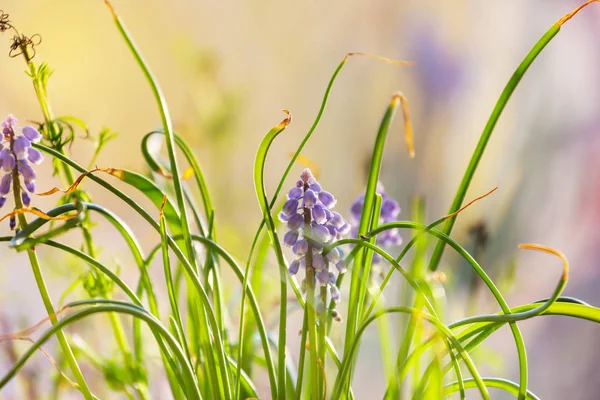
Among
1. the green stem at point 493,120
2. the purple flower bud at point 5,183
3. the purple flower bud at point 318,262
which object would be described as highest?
the green stem at point 493,120

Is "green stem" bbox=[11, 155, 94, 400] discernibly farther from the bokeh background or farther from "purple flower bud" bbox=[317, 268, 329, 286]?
the bokeh background

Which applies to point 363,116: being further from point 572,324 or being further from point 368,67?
point 572,324

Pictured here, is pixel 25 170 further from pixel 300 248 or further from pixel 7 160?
pixel 300 248

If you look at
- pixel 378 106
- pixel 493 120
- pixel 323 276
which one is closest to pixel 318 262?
pixel 323 276

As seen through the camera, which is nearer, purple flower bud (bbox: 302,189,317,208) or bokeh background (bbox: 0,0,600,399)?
purple flower bud (bbox: 302,189,317,208)

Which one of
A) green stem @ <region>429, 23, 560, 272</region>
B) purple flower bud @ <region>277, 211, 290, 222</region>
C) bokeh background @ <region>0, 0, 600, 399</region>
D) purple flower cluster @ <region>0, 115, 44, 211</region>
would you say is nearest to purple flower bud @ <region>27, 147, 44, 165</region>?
purple flower cluster @ <region>0, 115, 44, 211</region>

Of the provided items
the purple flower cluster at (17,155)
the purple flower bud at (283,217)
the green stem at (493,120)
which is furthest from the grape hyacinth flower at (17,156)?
the green stem at (493,120)

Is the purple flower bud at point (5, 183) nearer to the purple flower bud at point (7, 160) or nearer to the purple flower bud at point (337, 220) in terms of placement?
the purple flower bud at point (7, 160)
